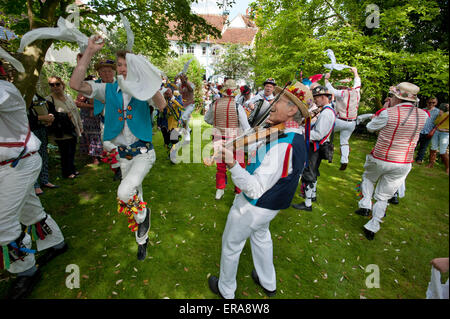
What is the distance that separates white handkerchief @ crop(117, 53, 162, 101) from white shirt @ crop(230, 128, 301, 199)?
4.49 ft

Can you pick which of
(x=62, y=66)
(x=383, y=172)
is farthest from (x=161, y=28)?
(x=62, y=66)

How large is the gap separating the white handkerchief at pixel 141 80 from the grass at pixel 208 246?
2.55 metres

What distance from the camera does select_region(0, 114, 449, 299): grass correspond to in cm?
294

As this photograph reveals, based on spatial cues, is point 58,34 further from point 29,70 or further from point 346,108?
point 346,108

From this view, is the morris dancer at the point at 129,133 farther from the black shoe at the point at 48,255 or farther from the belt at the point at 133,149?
the black shoe at the point at 48,255

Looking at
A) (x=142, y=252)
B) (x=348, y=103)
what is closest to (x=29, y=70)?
(x=142, y=252)

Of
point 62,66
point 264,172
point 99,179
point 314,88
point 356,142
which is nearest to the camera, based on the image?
point 264,172

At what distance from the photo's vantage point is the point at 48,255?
3.16 m

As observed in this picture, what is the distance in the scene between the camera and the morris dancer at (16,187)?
92.8 inches

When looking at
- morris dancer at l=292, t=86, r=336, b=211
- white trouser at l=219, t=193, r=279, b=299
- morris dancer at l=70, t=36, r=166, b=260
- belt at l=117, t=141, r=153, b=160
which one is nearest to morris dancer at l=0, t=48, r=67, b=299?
morris dancer at l=70, t=36, r=166, b=260

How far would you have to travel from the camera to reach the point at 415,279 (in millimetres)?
3375

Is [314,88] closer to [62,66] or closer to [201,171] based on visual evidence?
[201,171]

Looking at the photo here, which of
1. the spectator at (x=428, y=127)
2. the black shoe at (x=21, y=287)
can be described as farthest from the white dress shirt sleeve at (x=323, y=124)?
the spectator at (x=428, y=127)

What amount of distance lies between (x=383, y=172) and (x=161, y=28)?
7.55m
